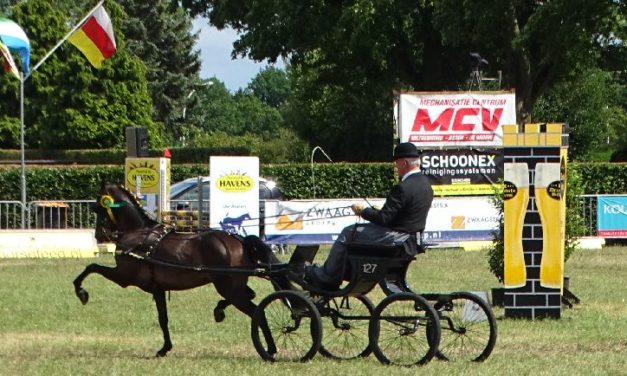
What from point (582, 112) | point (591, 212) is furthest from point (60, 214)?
point (582, 112)

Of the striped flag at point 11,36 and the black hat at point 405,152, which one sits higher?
the striped flag at point 11,36

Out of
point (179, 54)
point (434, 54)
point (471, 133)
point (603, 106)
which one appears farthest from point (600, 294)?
point (179, 54)

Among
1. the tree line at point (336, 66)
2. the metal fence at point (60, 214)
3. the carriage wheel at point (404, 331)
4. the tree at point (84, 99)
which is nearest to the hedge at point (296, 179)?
the tree line at point (336, 66)

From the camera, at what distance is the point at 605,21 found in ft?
130

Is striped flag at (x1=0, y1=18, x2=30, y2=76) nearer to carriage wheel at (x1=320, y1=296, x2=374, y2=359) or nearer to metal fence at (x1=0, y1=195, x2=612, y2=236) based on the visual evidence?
metal fence at (x1=0, y1=195, x2=612, y2=236)

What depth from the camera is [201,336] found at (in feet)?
46.7

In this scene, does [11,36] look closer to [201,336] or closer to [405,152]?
[201,336]

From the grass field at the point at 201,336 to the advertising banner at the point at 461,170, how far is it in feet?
24.3

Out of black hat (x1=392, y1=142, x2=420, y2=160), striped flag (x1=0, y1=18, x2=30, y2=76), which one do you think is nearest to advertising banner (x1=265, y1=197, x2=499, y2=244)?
striped flag (x1=0, y1=18, x2=30, y2=76)

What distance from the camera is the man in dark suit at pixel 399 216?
11.3m

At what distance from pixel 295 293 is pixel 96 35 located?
936 inches

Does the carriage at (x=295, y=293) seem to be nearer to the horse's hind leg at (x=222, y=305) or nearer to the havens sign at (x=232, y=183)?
the horse's hind leg at (x=222, y=305)

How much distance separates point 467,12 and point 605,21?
4277mm

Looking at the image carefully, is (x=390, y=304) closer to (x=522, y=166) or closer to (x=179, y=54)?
(x=522, y=166)
